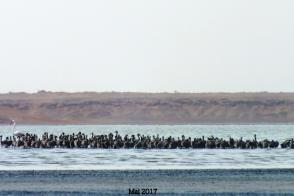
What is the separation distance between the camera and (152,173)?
35.4 meters

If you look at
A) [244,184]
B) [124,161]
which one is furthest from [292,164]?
[244,184]

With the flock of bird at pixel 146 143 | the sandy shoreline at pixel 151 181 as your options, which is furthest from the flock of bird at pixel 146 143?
the sandy shoreline at pixel 151 181

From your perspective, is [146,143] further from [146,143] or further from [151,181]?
[151,181]

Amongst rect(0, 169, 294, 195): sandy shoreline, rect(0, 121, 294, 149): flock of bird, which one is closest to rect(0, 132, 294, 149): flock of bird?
rect(0, 121, 294, 149): flock of bird

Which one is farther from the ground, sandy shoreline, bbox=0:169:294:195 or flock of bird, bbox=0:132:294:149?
flock of bird, bbox=0:132:294:149

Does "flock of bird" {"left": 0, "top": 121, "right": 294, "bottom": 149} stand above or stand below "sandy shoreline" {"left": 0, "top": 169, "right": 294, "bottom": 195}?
above

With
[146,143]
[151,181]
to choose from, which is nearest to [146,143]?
[146,143]

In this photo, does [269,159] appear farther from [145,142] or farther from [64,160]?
[145,142]

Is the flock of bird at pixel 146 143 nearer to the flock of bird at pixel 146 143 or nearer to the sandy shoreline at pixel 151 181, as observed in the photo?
the flock of bird at pixel 146 143

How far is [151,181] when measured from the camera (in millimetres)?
31891

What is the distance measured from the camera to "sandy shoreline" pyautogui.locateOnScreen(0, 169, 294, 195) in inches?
1131

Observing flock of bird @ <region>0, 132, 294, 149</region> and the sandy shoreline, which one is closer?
the sandy shoreline

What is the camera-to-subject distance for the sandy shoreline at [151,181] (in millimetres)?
28719

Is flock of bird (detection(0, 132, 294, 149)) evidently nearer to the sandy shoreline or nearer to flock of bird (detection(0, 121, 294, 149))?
flock of bird (detection(0, 121, 294, 149))
